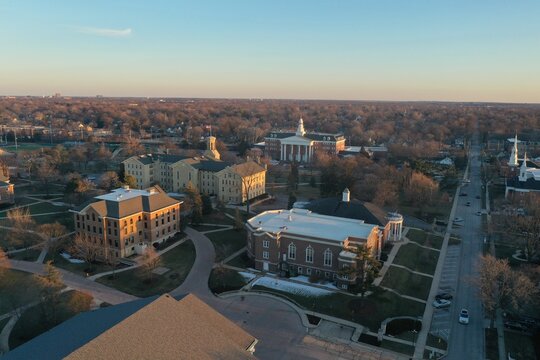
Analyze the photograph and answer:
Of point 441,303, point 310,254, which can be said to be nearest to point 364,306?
point 441,303

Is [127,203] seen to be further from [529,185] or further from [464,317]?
[529,185]

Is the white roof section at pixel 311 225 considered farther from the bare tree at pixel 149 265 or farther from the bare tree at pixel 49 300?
the bare tree at pixel 49 300

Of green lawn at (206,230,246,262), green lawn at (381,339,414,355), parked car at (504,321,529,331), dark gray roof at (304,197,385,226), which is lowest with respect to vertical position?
green lawn at (381,339,414,355)

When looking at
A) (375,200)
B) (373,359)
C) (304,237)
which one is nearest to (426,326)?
(373,359)

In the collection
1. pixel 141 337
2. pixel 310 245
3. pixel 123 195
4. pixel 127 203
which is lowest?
pixel 310 245

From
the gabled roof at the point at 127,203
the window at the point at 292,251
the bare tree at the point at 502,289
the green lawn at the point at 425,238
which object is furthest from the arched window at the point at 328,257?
the gabled roof at the point at 127,203

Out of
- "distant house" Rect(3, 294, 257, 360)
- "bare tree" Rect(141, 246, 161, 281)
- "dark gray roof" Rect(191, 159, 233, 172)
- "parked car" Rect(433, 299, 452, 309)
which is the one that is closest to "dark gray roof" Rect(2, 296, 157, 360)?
"distant house" Rect(3, 294, 257, 360)

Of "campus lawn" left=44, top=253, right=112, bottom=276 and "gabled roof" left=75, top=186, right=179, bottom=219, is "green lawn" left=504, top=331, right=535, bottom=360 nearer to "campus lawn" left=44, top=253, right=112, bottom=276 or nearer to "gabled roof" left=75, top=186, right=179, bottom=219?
"campus lawn" left=44, top=253, right=112, bottom=276
